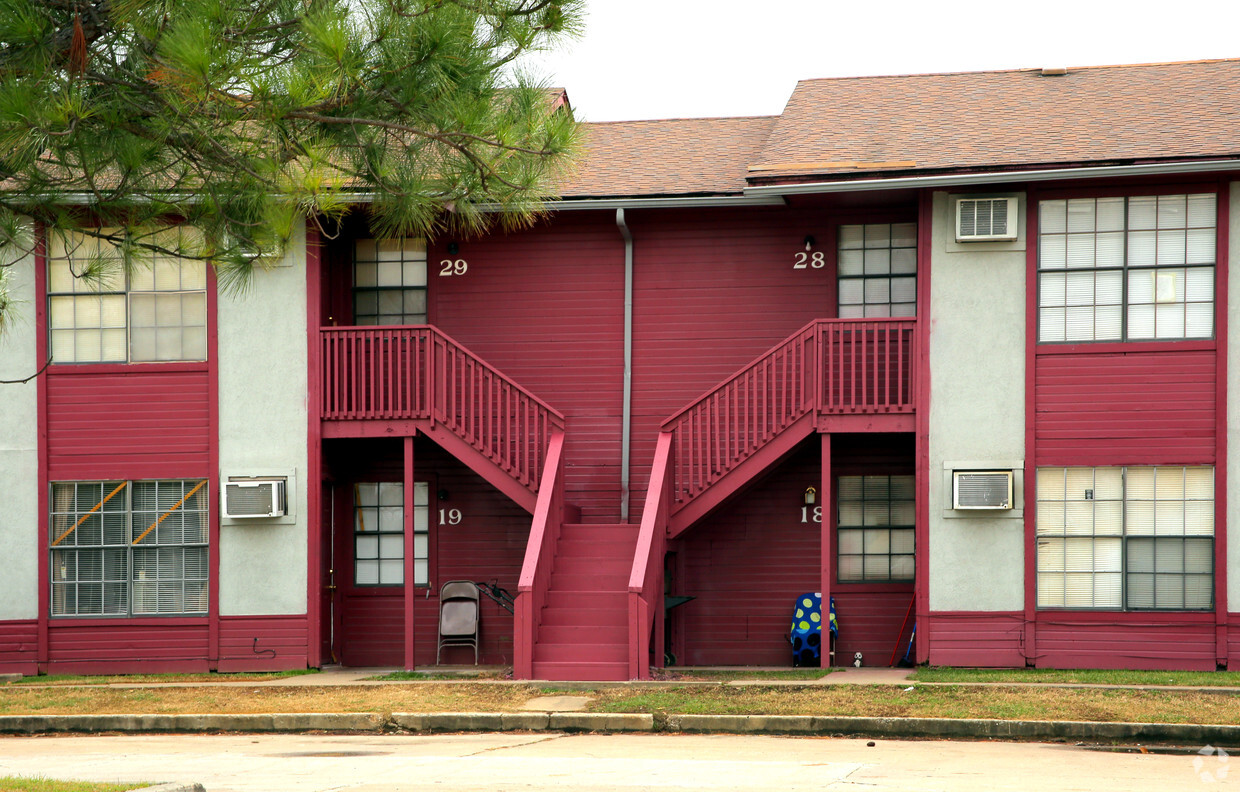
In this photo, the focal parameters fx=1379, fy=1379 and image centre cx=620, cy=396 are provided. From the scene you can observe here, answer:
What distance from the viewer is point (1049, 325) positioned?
1425 centimetres

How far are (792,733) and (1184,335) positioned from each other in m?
6.43

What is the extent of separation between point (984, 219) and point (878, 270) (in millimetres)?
1672

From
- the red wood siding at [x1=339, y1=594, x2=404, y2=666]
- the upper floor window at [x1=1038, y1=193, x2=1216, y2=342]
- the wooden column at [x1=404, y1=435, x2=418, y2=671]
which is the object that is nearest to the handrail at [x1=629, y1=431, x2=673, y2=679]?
the wooden column at [x1=404, y1=435, x2=418, y2=671]

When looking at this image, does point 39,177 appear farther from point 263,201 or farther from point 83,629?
point 83,629

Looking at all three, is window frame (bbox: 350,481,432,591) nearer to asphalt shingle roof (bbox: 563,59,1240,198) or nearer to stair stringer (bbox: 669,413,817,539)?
stair stringer (bbox: 669,413,817,539)

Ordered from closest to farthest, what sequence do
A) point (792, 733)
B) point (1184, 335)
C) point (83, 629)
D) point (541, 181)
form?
point (541, 181) → point (792, 733) → point (1184, 335) → point (83, 629)

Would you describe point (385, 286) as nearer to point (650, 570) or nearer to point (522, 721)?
point (650, 570)

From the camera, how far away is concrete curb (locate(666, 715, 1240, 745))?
9930 millimetres

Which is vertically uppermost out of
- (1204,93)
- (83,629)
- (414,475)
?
(1204,93)

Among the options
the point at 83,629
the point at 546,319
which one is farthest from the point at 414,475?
the point at 83,629

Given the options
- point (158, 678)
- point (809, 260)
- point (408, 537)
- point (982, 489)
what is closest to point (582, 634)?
point (408, 537)

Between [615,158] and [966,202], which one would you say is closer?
[966,202]

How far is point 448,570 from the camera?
16.4m

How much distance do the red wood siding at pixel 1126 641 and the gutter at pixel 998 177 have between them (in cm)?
444
